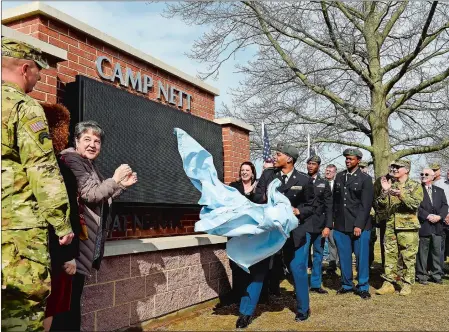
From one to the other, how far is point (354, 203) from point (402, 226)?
84 centimetres

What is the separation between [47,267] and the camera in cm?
294

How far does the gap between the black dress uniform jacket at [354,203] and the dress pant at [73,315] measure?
4320 mm

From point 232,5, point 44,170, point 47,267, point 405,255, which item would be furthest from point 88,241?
point 232,5

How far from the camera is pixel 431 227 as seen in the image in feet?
27.3

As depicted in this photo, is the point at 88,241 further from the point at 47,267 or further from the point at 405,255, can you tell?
the point at 405,255

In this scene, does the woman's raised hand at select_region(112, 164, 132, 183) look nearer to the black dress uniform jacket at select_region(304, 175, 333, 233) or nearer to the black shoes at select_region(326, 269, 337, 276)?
the black dress uniform jacket at select_region(304, 175, 333, 233)

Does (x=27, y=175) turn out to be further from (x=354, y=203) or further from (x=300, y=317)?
(x=354, y=203)

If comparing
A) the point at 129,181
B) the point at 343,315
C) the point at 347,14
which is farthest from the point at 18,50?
the point at 347,14

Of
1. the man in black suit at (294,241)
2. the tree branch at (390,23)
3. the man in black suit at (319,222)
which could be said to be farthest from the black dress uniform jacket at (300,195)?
the tree branch at (390,23)

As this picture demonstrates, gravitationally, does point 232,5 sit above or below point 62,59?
above

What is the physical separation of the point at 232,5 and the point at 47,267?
1196 cm

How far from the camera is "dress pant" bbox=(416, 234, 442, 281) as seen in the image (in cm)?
810

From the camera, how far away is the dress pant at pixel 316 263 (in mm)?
7246

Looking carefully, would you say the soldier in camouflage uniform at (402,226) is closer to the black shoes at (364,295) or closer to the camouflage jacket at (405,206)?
the camouflage jacket at (405,206)
